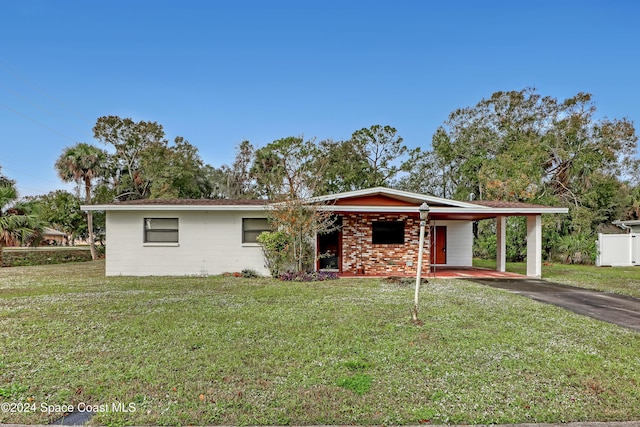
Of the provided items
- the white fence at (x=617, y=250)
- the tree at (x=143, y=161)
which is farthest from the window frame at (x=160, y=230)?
the white fence at (x=617, y=250)

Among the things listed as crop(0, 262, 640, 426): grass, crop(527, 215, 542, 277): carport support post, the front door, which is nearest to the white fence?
crop(527, 215, 542, 277): carport support post

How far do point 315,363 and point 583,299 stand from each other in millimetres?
8020

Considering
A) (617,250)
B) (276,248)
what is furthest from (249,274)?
(617,250)

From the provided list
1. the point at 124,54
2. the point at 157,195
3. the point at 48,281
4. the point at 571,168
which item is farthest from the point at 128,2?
the point at 571,168

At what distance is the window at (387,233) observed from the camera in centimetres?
1391

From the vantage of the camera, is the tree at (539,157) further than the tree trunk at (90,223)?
Yes

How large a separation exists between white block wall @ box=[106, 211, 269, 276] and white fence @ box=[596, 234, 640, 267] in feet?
56.3

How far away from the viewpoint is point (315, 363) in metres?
4.24

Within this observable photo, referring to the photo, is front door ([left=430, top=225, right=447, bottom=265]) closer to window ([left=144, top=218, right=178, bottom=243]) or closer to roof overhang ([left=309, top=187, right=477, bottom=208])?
roof overhang ([left=309, top=187, right=477, bottom=208])

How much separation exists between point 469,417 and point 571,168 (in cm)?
2504

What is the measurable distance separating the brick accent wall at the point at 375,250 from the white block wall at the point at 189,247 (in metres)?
3.36

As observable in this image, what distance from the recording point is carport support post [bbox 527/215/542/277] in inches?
518

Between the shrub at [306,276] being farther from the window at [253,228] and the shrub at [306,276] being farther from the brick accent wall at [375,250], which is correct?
the window at [253,228]

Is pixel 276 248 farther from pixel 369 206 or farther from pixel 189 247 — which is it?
pixel 369 206
